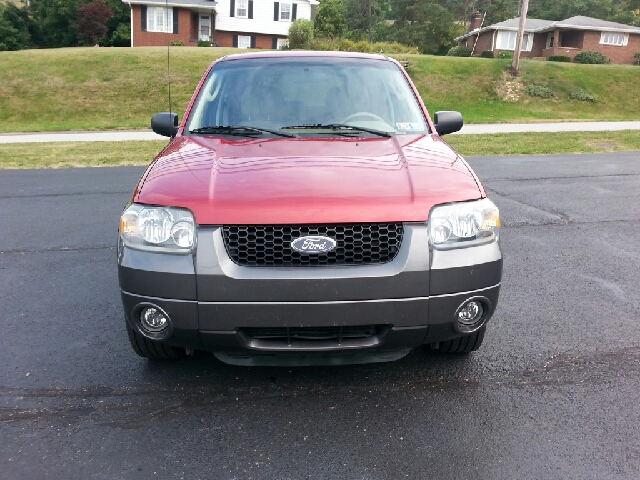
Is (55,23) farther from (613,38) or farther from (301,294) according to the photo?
(301,294)

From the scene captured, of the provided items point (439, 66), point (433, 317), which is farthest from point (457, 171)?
point (439, 66)

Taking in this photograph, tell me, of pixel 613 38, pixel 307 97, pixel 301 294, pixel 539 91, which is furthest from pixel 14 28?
pixel 301 294

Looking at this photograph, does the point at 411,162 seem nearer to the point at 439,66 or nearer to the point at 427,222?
the point at 427,222

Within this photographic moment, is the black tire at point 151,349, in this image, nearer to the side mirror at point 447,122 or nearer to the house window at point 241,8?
the side mirror at point 447,122

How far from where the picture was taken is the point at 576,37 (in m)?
51.9

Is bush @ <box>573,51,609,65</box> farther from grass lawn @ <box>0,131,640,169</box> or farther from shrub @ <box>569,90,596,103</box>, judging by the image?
grass lawn @ <box>0,131,640,169</box>

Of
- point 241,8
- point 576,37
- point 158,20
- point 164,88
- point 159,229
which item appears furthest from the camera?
point 576,37

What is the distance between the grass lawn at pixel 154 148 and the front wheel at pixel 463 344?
10.6m

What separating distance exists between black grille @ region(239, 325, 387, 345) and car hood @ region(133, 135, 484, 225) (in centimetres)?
53

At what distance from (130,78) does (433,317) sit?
28.1m

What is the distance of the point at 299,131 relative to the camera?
12.9 feet

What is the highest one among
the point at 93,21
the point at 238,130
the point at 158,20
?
the point at 158,20

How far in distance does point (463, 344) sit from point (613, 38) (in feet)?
185

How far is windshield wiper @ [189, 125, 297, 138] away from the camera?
3.89 meters
